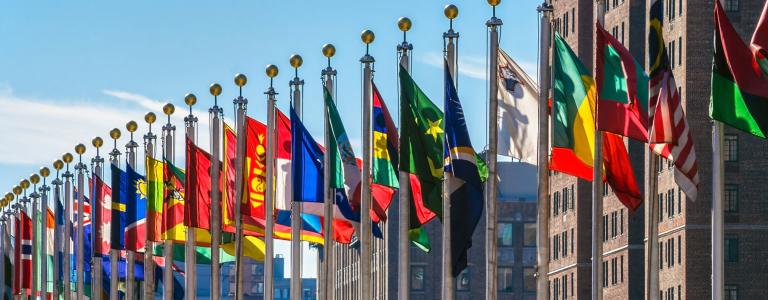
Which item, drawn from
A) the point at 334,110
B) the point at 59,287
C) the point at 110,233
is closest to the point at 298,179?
the point at 334,110

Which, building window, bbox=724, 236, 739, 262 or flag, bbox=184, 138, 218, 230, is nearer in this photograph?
flag, bbox=184, 138, 218, 230

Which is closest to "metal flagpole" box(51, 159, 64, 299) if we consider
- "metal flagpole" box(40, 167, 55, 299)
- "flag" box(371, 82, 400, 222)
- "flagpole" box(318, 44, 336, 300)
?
"metal flagpole" box(40, 167, 55, 299)

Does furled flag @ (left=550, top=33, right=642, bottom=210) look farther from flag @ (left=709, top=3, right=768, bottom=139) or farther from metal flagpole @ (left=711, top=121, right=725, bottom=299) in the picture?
flag @ (left=709, top=3, right=768, bottom=139)

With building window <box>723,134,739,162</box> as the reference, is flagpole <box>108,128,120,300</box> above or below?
below

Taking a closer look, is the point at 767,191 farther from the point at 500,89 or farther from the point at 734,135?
the point at 500,89

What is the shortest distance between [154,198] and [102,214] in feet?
35.7

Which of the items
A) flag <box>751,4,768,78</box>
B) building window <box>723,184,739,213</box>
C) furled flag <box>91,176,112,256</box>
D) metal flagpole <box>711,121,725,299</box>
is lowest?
metal flagpole <box>711,121,725,299</box>

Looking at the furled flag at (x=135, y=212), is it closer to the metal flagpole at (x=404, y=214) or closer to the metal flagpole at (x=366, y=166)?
the metal flagpole at (x=366, y=166)

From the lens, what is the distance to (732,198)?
428 ft

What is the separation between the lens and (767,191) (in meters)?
130

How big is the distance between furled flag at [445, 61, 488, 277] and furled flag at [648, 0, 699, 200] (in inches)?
339

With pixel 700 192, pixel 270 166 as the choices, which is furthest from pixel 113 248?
pixel 700 192

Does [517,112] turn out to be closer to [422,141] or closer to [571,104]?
[571,104]

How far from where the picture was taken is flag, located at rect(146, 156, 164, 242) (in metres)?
79.2
